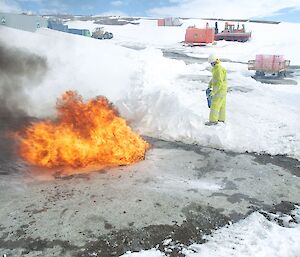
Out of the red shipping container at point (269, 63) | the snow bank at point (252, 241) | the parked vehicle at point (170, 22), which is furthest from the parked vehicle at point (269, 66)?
the parked vehicle at point (170, 22)

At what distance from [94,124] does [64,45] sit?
920 centimetres

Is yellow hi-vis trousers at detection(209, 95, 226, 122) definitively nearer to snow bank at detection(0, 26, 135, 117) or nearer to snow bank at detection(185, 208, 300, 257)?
snow bank at detection(0, 26, 135, 117)

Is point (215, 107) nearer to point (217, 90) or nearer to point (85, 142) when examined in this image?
point (217, 90)

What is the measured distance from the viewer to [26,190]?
6094 millimetres

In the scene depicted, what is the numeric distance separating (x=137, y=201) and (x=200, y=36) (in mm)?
34995

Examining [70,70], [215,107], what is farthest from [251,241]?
[70,70]

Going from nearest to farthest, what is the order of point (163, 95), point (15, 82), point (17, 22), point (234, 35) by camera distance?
point (163, 95) → point (15, 82) → point (17, 22) → point (234, 35)

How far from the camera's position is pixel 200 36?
3822 cm

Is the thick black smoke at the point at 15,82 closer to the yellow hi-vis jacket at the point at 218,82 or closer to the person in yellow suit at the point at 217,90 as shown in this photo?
the person in yellow suit at the point at 217,90

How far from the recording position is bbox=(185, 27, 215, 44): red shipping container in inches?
1459

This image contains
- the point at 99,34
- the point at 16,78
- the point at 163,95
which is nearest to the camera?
the point at 163,95

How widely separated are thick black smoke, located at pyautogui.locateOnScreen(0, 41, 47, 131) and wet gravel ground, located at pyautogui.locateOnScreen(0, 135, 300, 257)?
3.81 m

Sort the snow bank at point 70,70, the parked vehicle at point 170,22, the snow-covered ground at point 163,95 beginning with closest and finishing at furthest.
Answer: the snow-covered ground at point 163,95 → the snow bank at point 70,70 → the parked vehicle at point 170,22

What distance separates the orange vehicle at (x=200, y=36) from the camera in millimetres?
37062
